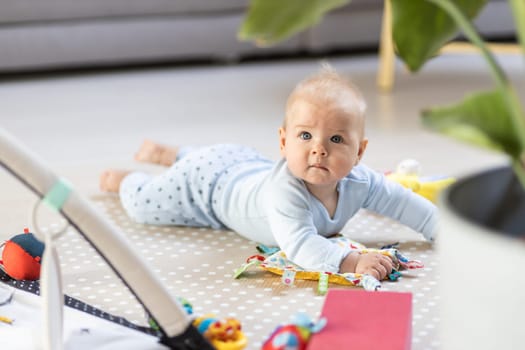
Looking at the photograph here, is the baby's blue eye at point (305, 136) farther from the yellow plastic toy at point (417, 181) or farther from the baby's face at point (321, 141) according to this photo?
the yellow plastic toy at point (417, 181)

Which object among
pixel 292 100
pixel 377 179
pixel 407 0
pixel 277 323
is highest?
pixel 407 0

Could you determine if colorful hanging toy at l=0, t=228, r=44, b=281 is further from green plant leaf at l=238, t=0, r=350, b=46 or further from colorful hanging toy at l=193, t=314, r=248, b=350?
green plant leaf at l=238, t=0, r=350, b=46

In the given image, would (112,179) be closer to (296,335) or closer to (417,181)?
(417,181)

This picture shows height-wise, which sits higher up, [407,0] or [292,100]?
[407,0]

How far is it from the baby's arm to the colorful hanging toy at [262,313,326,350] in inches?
13.3

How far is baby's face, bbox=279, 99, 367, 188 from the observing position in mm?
1454

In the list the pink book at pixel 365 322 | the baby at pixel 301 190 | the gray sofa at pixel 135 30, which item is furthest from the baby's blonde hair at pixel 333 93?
the gray sofa at pixel 135 30

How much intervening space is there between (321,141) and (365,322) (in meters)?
0.43

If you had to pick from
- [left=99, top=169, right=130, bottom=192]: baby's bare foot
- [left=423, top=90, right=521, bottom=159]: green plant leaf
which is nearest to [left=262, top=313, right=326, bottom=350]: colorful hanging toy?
[left=423, top=90, right=521, bottom=159]: green plant leaf

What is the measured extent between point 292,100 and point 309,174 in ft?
0.41

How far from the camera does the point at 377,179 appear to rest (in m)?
1.59

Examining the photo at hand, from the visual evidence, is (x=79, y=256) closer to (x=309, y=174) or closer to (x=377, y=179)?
(x=309, y=174)

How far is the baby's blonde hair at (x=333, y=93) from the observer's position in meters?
1.46

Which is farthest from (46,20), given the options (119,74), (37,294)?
(37,294)
